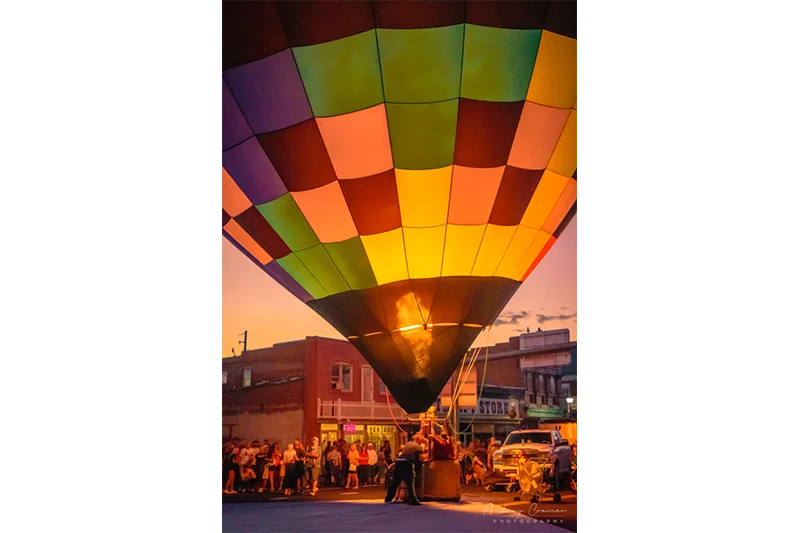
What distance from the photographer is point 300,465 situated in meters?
2.87

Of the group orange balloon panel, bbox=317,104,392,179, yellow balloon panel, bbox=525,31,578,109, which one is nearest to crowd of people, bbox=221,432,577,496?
orange balloon panel, bbox=317,104,392,179

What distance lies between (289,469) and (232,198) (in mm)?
954

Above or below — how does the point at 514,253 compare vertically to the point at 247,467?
above

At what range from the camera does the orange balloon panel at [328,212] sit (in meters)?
2.88

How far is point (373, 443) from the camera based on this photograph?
294cm

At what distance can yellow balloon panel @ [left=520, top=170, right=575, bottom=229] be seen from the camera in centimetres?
297

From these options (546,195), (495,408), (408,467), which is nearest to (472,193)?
(546,195)

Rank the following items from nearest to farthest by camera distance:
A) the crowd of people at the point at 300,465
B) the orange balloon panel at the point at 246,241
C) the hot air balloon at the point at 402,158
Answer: the hot air balloon at the point at 402,158
the crowd of people at the point at 300,465
the orange balloon panel at the point at 246,241

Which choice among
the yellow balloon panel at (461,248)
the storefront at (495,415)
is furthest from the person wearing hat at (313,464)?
the yellow balloon panel at (461,248)

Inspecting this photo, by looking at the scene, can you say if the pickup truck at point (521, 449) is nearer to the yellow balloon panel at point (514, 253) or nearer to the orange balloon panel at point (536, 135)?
the yellow balloon panel at point (514, 253)

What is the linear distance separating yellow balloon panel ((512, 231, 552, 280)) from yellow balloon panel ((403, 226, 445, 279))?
29 centimetres

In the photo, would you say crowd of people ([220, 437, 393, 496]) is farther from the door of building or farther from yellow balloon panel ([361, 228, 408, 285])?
yellow balloon panel ([361, 228, 408, 285])

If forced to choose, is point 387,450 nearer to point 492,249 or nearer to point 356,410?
point 356,410

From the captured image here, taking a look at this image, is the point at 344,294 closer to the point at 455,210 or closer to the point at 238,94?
the point at 455,210
